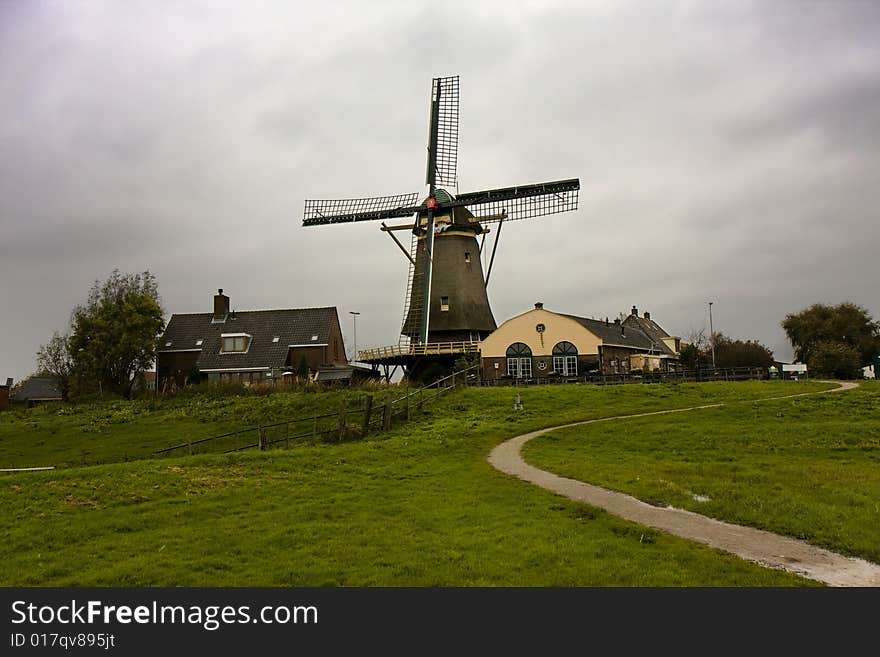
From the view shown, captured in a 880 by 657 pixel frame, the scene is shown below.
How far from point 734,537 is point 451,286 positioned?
3498cm

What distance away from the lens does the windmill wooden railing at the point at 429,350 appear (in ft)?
137

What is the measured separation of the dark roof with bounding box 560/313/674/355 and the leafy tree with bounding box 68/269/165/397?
3178 centimetres

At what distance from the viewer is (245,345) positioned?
52562 mm

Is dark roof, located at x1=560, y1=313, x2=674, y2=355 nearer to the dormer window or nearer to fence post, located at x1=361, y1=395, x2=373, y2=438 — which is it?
fence post, located at x1=361, y1=395, x2=373, y2=438

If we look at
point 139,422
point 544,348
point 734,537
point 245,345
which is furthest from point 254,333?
point 734,537

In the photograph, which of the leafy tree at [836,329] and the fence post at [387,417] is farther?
the leafy tree at [836,329]

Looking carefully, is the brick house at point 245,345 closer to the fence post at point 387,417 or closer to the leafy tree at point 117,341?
the leafy tree at point 117,341

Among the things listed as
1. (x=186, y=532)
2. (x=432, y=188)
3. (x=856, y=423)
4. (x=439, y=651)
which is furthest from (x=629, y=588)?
(x=432, y=188)

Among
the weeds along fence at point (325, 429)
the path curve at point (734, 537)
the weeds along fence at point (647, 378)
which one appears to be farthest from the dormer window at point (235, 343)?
the path curve at point (734, 537)

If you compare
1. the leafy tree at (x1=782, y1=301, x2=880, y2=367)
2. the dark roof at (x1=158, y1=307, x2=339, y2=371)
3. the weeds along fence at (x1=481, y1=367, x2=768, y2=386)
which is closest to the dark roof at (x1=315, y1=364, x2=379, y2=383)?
the dark roof at (x1=158, y1=307, x2=339, y2=371)

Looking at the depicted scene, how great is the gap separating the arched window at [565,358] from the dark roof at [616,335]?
1792 mm

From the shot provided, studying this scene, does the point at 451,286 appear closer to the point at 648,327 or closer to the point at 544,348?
the point at 544,348

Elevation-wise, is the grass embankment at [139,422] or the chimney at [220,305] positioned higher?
the chimney at [220,305]

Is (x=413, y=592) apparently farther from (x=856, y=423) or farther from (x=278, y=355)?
(x=278, y=355)
